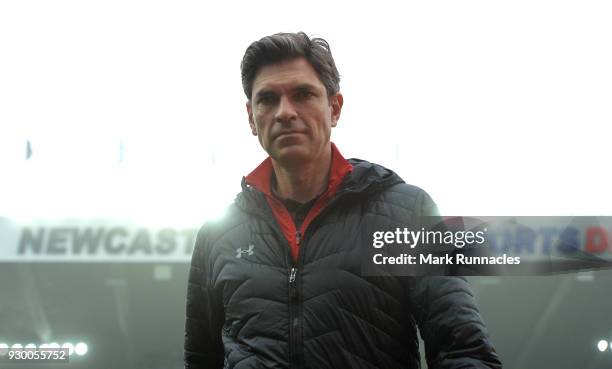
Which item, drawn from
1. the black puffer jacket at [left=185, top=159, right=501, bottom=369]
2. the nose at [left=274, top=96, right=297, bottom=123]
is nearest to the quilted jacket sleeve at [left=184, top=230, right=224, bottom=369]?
the black puffer jacket at [left=185, top=159, right=501, bottom=369]

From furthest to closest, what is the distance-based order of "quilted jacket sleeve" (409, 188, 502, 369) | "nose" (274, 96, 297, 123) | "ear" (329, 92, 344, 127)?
"ear" (329, 92, 344, 127)
"nose" (274, 96, 297, 123)
"quilted jacket sleeve" (409, 188, 502, 369)

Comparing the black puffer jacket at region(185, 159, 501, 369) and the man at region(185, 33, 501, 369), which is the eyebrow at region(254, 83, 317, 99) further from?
the black puffer jacket at region(185, 159, 501, 369)

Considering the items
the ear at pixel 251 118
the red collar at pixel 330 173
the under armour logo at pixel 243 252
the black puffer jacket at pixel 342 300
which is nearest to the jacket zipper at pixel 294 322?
the black puffer jacket at pixel 342 300

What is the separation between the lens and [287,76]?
1172 millimetres

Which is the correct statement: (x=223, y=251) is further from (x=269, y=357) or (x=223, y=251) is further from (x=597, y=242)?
(x=597, y=242)

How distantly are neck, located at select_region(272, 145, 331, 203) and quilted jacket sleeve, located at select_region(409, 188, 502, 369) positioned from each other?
30cm

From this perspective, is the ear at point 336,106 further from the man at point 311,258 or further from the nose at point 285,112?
the nose at point 285,112

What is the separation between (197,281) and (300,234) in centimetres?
34

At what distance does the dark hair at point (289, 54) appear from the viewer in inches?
46.4

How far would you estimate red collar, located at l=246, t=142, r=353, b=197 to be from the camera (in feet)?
3.97

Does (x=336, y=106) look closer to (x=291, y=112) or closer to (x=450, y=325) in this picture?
(x=291, y=112)

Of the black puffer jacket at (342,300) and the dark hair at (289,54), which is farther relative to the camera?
the dark hair at (289,54)

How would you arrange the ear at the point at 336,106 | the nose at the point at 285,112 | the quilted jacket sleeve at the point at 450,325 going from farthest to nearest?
the ear at the point at 336,106 < the nose at the point at 285,112 < the quilted jacket sleeve at the point at 450,325

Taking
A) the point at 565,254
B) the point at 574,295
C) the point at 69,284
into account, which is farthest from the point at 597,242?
the point at 69,284
